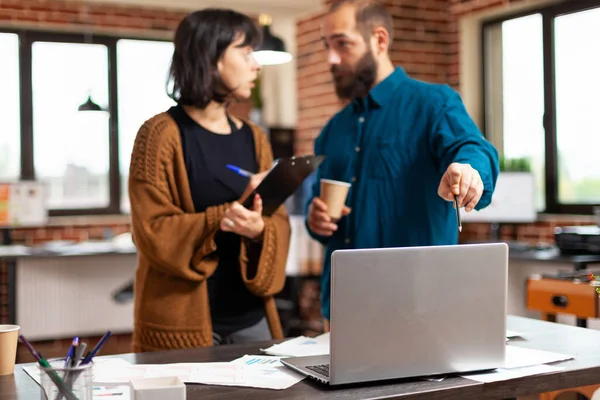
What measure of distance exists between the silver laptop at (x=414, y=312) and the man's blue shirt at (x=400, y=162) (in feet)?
2.22

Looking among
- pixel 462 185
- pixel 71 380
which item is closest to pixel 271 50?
pixel 462 185

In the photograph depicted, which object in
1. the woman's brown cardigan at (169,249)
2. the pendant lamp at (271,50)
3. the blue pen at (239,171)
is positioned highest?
the pendant lamp at (271,50)

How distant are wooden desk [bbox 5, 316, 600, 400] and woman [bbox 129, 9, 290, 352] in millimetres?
311

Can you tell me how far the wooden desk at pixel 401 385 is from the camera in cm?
139

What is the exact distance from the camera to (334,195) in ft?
7.14

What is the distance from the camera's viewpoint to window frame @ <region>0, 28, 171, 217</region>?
6.38 meters

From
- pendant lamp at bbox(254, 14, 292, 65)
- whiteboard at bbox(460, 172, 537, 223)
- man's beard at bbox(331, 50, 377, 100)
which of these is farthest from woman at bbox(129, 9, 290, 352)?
whiteboard at bbox(460, 172, 537, 223)

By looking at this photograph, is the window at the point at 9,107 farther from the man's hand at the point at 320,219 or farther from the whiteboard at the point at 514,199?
the man's hand at the point at 320,219

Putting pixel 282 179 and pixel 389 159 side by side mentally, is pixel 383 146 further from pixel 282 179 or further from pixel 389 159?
pixel 282 179

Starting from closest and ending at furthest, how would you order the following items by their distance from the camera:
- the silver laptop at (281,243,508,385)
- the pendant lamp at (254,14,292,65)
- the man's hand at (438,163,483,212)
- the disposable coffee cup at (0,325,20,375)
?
the silver laptop at (281,243,508,385) → the disposable coffee cup at (0,325,20,375) → the man's hand at (438,163,483,212) → the pendant lamp at (254,14,292,65)

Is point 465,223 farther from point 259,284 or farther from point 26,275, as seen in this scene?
point 259,284

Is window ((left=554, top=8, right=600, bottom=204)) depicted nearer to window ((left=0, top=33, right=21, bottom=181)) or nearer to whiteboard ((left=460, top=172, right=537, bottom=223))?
whiteboard ((left=460, top=172, right=537, bottom=223))

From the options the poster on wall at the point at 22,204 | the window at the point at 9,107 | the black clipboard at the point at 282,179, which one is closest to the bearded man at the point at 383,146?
the black clipboard at the point at 282,179

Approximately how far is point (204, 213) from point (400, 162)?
0.60m
